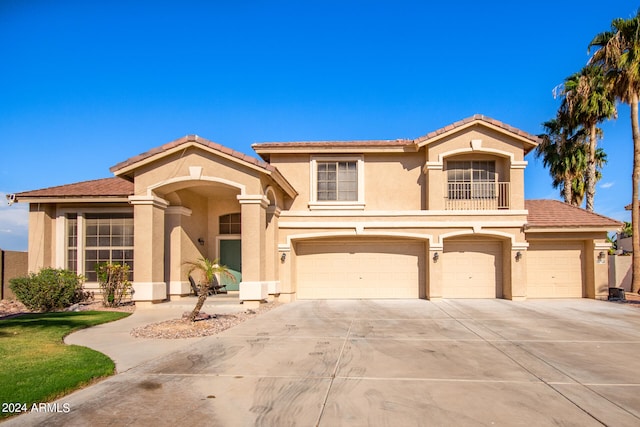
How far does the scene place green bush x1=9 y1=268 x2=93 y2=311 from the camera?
15.3 meters

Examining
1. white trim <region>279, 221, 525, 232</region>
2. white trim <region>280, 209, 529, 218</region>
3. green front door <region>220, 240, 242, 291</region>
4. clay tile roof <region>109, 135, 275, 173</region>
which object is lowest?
green front door <region>220, 240, 242, 291</region>

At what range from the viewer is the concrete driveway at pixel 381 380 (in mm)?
5469

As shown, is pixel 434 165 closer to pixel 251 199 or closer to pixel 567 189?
pixel 251 199

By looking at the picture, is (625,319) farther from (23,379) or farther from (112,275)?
(112,275)

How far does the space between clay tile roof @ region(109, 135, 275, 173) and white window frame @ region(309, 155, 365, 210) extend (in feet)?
13.3

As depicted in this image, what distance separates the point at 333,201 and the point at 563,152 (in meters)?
16.0

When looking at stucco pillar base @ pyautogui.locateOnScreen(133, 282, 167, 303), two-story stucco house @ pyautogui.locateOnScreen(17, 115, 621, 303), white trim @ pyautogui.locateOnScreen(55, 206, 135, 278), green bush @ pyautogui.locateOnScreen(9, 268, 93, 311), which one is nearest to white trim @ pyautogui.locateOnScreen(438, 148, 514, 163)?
two-story stucco house @ pyautogui.locateOnScreen(17, 115, 621, 303)

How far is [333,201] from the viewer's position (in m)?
19.2

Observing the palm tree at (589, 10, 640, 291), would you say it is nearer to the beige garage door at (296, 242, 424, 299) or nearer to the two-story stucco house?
the two-story stucco house

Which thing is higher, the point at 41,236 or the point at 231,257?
the point at 41,236

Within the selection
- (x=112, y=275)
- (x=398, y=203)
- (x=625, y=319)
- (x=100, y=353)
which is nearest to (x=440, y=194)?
(x=398, y=203)

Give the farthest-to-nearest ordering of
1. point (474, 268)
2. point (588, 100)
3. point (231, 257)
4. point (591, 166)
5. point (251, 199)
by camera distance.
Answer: point (591, 166), point (588, 100), point (231, 257), point (474, 268), point (251, 199)

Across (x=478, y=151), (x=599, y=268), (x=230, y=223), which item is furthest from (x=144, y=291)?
(x=599, y=268)

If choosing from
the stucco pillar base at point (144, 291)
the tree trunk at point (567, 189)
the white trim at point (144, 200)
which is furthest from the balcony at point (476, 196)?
the tree trunk at point (567, 189)
